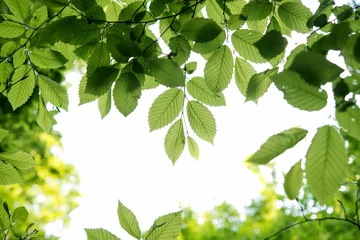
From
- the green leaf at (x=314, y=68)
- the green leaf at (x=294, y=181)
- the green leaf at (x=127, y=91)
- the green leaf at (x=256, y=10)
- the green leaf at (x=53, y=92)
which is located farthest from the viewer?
the green leaf at (x=53, y=92)

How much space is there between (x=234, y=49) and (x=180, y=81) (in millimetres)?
266

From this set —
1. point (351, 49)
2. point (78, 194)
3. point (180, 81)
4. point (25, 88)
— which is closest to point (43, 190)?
point (78, 194)

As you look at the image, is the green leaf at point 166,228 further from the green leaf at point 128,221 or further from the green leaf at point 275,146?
the green leaf at point 275,146

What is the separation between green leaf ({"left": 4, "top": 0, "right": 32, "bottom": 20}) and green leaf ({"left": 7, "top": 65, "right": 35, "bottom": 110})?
0.18 meters

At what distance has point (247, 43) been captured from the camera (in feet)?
3.76

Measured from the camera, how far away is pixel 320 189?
0.61 meters

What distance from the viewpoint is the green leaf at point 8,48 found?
1354mm

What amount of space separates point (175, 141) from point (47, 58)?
0.54m

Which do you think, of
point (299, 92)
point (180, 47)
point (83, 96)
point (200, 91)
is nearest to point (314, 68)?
point (299, 92)

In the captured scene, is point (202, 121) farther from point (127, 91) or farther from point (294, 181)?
point (294, 181)

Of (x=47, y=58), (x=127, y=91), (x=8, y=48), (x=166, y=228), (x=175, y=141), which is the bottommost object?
(x=166, y=228)

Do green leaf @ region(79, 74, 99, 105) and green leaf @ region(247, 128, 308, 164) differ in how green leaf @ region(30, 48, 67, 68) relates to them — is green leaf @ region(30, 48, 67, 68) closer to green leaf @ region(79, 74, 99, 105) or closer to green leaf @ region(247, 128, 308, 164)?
green leaf @ region(79, 74, 99, 105)

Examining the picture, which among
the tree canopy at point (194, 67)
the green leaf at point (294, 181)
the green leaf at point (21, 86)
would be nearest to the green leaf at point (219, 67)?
the tree canopy at point (194, 67)

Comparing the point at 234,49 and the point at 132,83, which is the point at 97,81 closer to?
the point at 132,83
